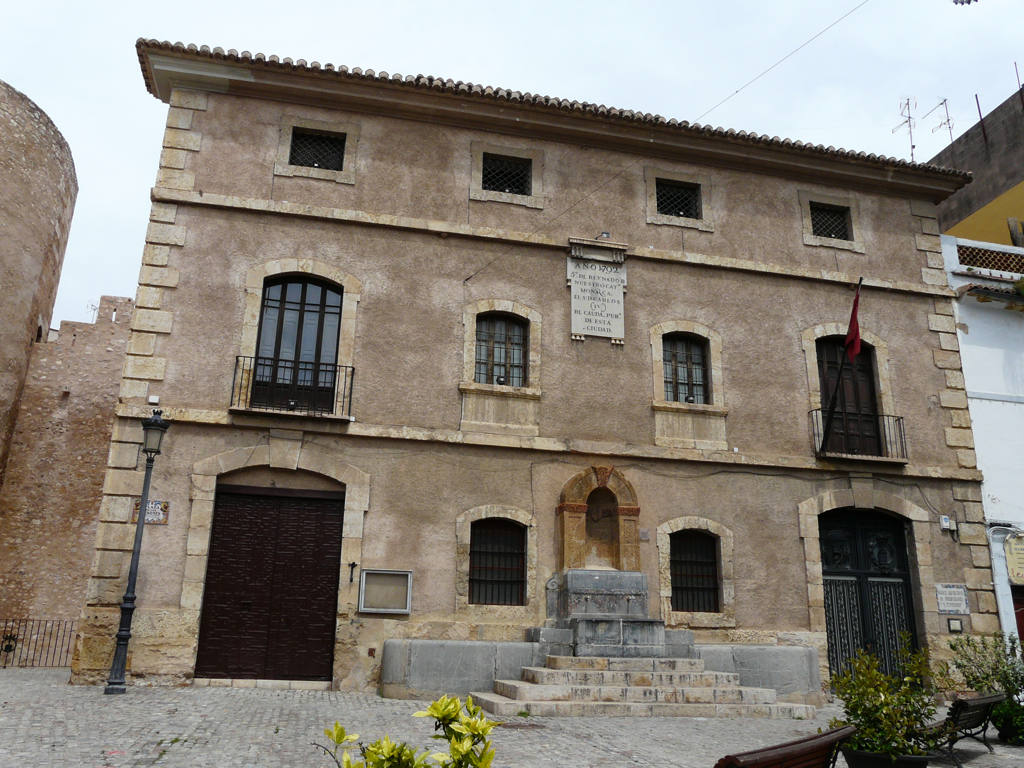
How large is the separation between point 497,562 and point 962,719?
6223 millimetres

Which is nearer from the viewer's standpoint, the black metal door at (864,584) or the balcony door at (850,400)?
the black metal door at (864,584)

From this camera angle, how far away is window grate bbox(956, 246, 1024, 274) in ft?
50.4

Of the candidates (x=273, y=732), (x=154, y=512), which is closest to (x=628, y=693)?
(x=273, y=732)

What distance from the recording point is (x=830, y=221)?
591 inches

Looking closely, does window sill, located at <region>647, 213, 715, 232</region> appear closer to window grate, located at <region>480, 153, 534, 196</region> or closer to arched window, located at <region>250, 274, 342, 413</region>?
window grate, located at <region>480, 153, 534, 196</region>

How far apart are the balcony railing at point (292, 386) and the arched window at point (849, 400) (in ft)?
26.0

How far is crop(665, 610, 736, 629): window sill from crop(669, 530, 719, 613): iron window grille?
0.19 m

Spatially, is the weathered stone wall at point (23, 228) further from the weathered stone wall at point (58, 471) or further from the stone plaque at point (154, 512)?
the stone plaque at point (154, 512)

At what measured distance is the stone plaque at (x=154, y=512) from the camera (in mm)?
10742

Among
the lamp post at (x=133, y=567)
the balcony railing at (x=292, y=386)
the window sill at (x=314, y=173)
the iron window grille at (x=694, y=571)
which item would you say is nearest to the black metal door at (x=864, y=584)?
the iron window grille at (x=694, y=571)

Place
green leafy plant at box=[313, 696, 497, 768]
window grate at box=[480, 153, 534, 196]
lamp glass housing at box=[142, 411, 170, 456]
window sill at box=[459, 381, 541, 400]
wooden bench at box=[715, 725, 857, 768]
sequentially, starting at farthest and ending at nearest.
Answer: window grate at box=[480, 153, 534, 196], window sill at box=[459, 381, 541, 400], lamp glass housing at box=[142, 411, 170, 456], wooden bench at box=[715, 725, 857, 768], green leafy plant at box=[313, 696, 497, 768]

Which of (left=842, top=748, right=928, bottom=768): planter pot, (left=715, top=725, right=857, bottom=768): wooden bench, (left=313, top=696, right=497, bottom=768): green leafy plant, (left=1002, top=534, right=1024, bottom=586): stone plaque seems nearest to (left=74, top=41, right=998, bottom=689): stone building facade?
(left=1002, top=534, right=1024, bottom=586): stone plaque

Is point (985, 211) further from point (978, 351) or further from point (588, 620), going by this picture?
point (588, 620)

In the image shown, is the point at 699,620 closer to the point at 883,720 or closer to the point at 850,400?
the point at 850,400
